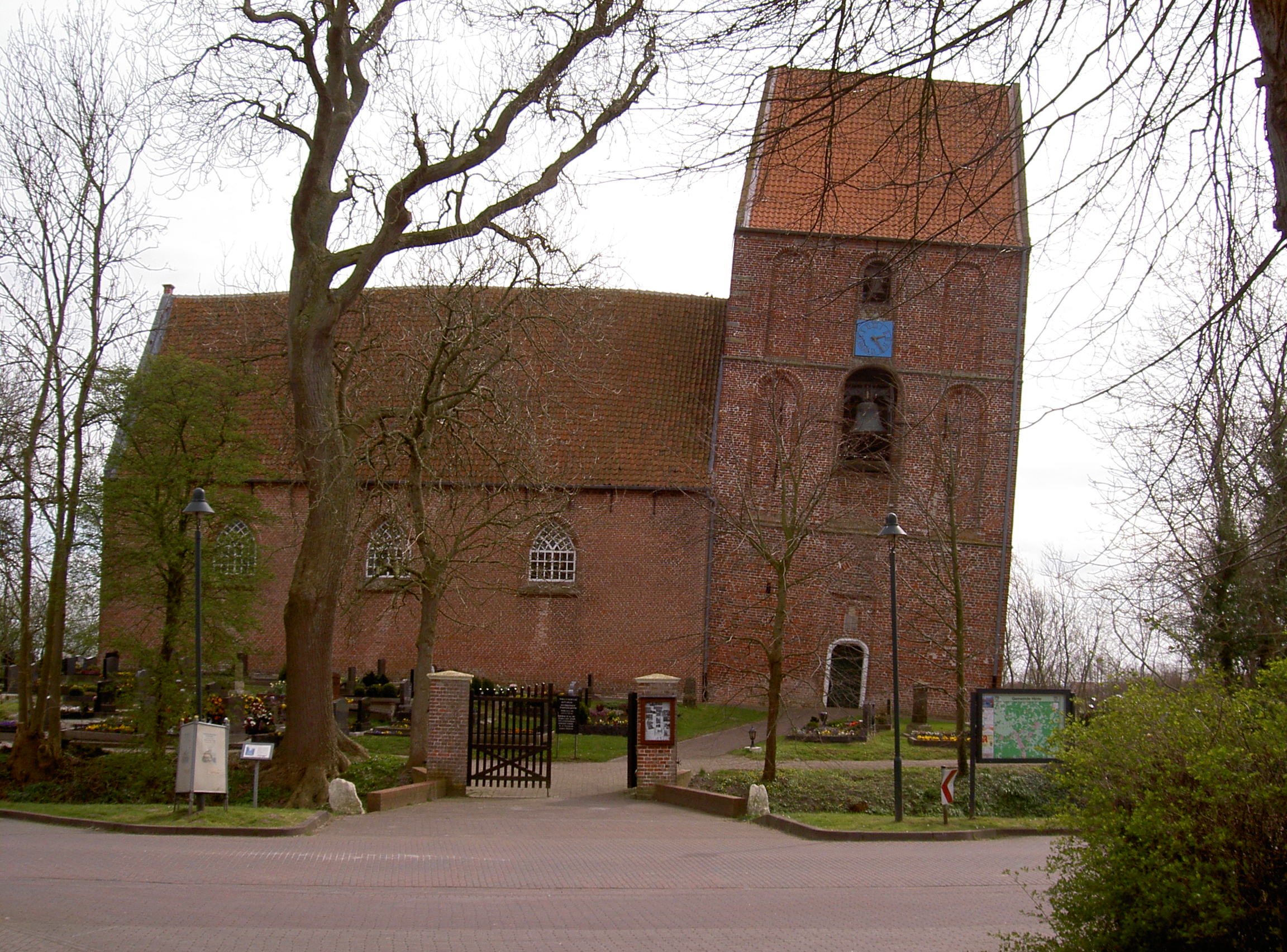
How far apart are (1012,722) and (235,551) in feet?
39.9

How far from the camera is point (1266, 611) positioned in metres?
15.6

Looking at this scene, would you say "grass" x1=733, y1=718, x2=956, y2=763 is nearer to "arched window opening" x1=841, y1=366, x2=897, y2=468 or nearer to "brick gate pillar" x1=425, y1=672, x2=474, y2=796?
"brick gate pillar" x1=425, y1=672, x2=474, y2=796

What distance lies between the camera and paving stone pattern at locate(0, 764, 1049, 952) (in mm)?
7543

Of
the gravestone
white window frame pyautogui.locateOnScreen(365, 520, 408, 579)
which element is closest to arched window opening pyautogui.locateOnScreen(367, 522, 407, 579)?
white window frame pyautogui.locateOnScreen(365, 520, 408, 579)

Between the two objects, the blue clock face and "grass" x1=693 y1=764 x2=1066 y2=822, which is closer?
"grass" x1=693 y1=764 x2=1066 y2=822

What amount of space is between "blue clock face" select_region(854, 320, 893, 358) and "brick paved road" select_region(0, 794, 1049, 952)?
1729 centimetres

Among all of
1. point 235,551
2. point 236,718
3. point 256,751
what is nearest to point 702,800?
point 256,751

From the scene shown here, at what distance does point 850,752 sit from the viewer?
22.0m

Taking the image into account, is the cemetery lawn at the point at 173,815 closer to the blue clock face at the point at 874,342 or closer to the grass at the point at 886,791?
the grass at the point at 886,791

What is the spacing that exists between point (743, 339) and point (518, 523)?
11.6 metres

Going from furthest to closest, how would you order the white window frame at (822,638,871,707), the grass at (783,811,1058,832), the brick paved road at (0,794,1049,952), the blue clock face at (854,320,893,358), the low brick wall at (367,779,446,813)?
the blue clock face at (854,320,893,358), the white window frame at (822,638,871,707), the low brick wall at (367,779,446,813), the grass at (783,811,1058,832), the brick paved road at (0,794,1049,952)

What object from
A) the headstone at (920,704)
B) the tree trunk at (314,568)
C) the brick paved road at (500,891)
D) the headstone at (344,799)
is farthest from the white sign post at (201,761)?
the headstone at (920,704)

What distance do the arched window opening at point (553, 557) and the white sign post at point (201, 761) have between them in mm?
16817

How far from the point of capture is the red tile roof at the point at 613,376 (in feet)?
87.9
